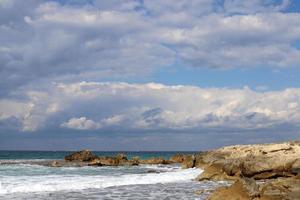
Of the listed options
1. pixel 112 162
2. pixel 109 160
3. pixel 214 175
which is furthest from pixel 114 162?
pixel 214 175

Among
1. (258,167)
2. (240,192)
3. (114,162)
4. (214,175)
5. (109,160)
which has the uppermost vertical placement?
(109,160)

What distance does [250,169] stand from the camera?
116ft

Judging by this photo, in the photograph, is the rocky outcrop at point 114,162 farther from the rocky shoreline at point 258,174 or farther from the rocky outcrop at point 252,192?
the rocky outcrop at point 252,192

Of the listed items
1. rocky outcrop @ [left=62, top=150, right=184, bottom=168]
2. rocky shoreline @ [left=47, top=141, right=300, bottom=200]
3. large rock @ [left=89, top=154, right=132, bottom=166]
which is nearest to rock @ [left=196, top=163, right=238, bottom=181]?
rocky shoreline @ [left=47, top=141, right=300, bottom=200]

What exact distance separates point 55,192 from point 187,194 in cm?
768

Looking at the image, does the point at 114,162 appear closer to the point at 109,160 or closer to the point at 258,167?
the point at 109,160

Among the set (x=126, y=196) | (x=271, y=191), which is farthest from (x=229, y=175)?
(x=271, y=191)

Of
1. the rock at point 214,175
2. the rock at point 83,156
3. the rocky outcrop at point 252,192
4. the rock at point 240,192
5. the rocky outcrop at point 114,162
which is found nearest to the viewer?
the rocky outcrop at point 252,192

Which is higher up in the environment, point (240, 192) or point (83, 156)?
point (83, 156)

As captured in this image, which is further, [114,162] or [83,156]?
[83,156]

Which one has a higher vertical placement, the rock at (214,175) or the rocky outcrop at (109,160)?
the rocky outcrop at (109,160)

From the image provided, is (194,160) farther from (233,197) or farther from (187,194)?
(233,197)

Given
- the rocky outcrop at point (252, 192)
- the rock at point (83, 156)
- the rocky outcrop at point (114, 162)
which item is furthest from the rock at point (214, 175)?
the rock at point (83, 156)

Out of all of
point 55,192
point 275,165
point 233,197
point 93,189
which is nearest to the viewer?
point 233,197
